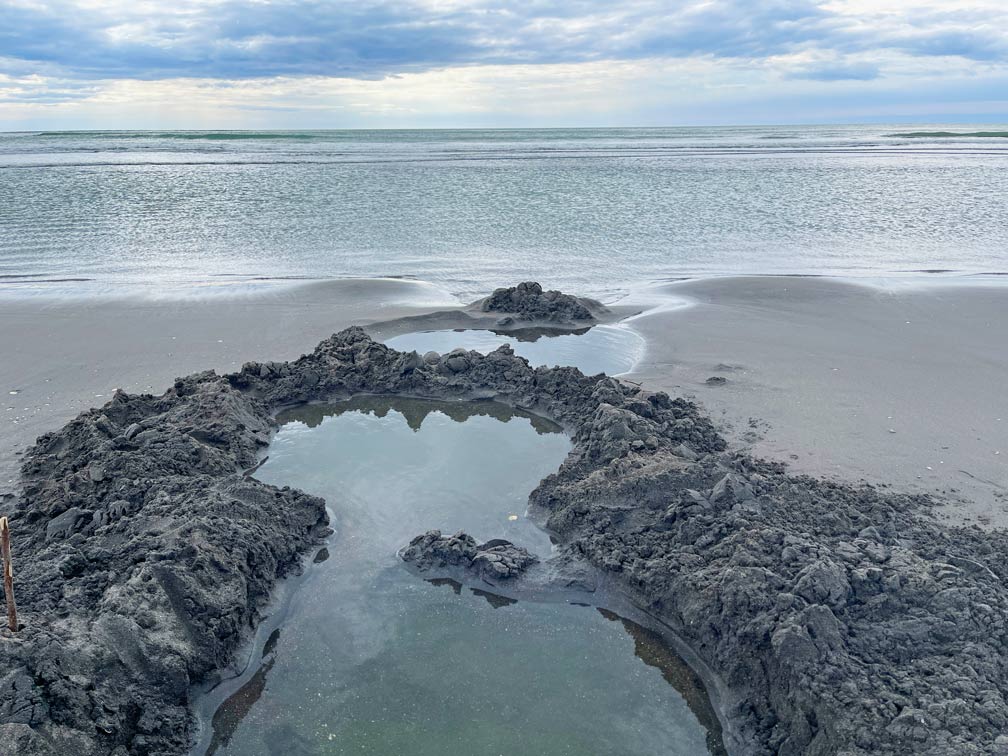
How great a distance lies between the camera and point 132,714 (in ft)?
14.7

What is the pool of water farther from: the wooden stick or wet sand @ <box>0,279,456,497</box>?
the wooden stick

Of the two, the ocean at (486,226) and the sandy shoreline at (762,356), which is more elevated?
the ocean at (486,226)

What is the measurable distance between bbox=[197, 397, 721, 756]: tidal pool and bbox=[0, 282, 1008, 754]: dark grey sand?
11.0 inches

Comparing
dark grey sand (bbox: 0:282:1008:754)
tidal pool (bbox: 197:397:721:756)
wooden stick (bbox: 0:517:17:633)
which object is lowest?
tidal pool (bbox: 197:397:721:756)

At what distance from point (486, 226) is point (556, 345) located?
36.0ft

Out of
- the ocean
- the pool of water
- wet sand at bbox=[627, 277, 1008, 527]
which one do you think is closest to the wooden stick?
wet sand at bbox=[627, 277, 1008, 527]

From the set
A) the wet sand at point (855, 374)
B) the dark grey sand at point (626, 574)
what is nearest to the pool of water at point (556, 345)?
the wet sand at point (855, 374)

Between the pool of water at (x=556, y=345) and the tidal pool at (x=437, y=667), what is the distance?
363 centimetres

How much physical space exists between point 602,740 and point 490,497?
115 inches

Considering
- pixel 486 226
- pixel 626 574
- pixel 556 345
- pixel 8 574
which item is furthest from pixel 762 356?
pixel 486 226

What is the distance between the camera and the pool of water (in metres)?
10.8

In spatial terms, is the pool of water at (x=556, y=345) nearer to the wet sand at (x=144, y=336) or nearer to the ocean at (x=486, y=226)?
the wet sand at (x=144, y=336)

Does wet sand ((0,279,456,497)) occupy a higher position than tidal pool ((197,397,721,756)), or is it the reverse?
wet sand ((0,279,456,497))

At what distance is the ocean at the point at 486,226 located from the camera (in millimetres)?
16484
